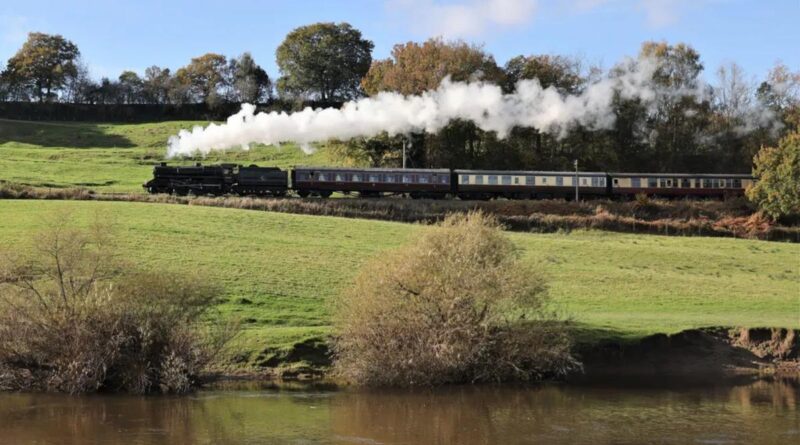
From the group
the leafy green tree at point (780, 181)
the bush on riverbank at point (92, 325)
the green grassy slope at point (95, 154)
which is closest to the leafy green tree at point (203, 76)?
the green grassy slope at point (95, 154)

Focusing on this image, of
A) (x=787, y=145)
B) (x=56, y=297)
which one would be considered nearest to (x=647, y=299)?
(x=56, y=297)

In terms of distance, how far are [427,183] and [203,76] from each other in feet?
215

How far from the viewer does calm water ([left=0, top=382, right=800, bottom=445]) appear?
19234mm

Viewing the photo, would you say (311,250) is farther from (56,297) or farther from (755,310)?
(755,310)

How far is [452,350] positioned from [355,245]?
21327mm

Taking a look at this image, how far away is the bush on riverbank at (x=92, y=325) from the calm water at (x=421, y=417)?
0.97 m

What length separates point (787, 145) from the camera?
6150 cm

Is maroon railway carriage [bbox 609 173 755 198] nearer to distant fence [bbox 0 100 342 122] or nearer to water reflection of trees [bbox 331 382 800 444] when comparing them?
water reflection of trees [bbox 331 382 800 444]

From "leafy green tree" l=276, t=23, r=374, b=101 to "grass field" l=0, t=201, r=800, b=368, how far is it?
185ft

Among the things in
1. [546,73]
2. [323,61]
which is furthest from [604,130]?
[323,61]

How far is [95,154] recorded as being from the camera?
8525 cm

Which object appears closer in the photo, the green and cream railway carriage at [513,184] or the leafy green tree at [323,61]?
the green and cream railway carriage at [513,184]

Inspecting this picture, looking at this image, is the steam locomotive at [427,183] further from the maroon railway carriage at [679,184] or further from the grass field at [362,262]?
the grass field at [362,262]

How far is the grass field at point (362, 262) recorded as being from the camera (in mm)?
32375
